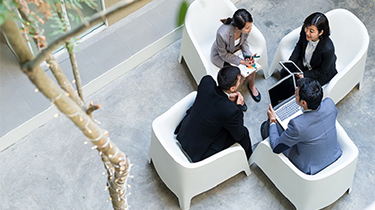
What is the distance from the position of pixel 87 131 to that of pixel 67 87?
0.94ft

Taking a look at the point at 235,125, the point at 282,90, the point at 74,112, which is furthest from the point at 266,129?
the point at 74,112

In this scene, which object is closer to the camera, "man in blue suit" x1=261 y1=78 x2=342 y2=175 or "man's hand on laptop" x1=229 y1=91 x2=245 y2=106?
"man in blue suit" x1=261 y1=78 x2=342 y2=175

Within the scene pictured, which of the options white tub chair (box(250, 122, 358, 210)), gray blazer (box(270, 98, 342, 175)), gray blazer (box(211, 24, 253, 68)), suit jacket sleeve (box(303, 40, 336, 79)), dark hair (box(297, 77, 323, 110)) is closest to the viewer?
dark hair (box(297, 77, 323, 110))

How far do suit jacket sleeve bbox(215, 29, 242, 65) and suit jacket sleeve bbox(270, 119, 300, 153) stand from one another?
2.57 ft

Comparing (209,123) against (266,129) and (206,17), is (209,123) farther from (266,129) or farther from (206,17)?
(206,17)

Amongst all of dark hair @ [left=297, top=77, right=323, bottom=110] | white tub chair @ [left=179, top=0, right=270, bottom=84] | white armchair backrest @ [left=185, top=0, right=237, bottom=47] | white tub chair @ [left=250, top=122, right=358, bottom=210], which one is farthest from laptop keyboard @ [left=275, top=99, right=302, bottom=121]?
white armchair backrest @ [left=185, top=0, right=237, bottom=47]

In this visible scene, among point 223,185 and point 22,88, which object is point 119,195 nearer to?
point 223,185

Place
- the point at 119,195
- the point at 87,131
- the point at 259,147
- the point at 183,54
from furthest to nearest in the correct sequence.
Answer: the point at 183,54
the point at 259,147
the point at 119,195
the point at 87,131

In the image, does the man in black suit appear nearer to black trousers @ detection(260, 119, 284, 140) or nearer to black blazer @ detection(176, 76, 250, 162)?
black blazer @ detection(176, 76, 250, 162)

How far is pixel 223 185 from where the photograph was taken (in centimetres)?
432

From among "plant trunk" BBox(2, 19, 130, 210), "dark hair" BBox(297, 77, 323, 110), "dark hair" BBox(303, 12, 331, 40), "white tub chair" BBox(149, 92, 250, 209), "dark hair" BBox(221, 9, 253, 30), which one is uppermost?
"plant trunk" BBox(2, 19, 130, 210)

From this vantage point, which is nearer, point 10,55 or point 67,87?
point 67,87

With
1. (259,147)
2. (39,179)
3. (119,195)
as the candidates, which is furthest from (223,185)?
(119,195)

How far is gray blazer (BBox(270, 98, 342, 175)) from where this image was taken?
3.48 m
